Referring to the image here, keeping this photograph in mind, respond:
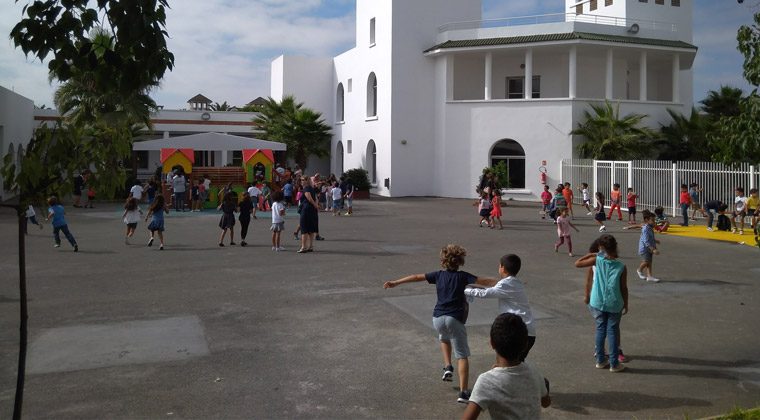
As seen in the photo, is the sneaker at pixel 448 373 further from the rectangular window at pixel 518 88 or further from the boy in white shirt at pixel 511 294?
the rectangular window at pixel 518 88

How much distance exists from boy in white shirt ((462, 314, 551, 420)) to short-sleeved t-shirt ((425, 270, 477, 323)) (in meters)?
2.76

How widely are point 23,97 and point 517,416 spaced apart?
3792cm

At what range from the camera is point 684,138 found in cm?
3300

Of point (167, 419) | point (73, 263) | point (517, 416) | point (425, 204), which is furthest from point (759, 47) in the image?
point (425, 204)

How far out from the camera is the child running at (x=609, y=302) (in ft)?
23.3

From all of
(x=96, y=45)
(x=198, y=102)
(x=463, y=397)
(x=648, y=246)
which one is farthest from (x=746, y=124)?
(x=198, y=102)

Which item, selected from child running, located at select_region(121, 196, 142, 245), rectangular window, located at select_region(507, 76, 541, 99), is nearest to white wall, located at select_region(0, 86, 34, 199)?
child running, located at select_region(121, 196, 142, 245)

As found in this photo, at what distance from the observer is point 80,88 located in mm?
31531

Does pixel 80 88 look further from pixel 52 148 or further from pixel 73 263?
pixel 52 148

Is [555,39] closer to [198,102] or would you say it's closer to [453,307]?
[453,307]

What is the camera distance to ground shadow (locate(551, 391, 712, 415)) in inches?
243

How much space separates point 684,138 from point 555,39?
770 cm

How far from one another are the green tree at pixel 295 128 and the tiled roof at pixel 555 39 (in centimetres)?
862

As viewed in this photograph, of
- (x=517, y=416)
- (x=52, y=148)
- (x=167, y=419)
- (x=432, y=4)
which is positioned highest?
(x=432, y=4)
